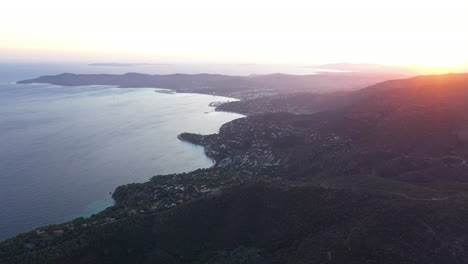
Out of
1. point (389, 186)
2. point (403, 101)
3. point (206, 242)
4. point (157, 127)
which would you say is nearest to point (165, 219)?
point (206, 242)

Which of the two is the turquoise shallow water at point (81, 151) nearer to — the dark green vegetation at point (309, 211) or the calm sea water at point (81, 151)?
the calm sea water at point (81, 151)

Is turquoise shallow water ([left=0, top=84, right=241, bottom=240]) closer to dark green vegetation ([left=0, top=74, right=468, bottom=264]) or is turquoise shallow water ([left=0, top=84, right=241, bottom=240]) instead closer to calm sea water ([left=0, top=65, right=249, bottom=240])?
calm sea water ([left=0, top=65, right=249, bottom=240])

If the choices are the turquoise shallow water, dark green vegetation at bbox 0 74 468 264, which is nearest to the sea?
the turquoise shallow water

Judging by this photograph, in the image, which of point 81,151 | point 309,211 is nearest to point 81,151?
point 81,151

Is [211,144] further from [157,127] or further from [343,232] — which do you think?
[343,232]

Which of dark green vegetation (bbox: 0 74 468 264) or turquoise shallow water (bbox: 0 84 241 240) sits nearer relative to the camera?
dark green vegetation (bbox: 0 74 468 264)

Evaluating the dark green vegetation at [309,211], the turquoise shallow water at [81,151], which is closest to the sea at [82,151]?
the turquoise shallow water at [81,151]
